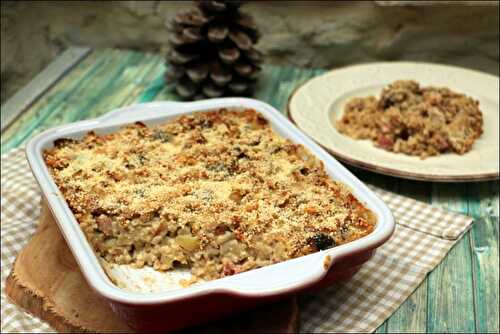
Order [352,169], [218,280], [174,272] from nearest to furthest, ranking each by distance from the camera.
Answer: [218,280] → [174,272] → [352,169]

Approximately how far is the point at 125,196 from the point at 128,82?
97 cm

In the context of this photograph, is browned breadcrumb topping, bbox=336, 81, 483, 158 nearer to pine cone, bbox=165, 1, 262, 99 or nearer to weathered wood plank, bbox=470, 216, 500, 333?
weathered wood plank, bbox=470, 216, 500, 333

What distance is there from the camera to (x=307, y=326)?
40.9 inches

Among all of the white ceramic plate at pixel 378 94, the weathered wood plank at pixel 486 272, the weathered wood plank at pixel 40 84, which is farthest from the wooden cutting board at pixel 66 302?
the weathered wood plank at pixel 40 84

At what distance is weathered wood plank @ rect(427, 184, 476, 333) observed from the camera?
104cm

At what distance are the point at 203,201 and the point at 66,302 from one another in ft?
0.87

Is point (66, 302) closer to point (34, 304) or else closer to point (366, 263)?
point (34, 304)

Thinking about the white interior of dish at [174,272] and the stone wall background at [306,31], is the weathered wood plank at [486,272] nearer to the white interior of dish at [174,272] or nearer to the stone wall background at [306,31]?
the white interior of dish at [174,272]

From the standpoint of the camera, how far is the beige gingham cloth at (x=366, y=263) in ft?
3.43

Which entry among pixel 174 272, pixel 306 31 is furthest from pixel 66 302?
pixel 306 31

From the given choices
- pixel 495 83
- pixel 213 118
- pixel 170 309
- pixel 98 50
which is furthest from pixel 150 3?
pixel 170 309

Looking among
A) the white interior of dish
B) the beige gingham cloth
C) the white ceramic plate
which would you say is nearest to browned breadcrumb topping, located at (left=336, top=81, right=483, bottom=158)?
the white ceramic plate

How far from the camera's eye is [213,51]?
1.78 metres

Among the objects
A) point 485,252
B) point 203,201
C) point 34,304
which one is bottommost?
point 485,252
